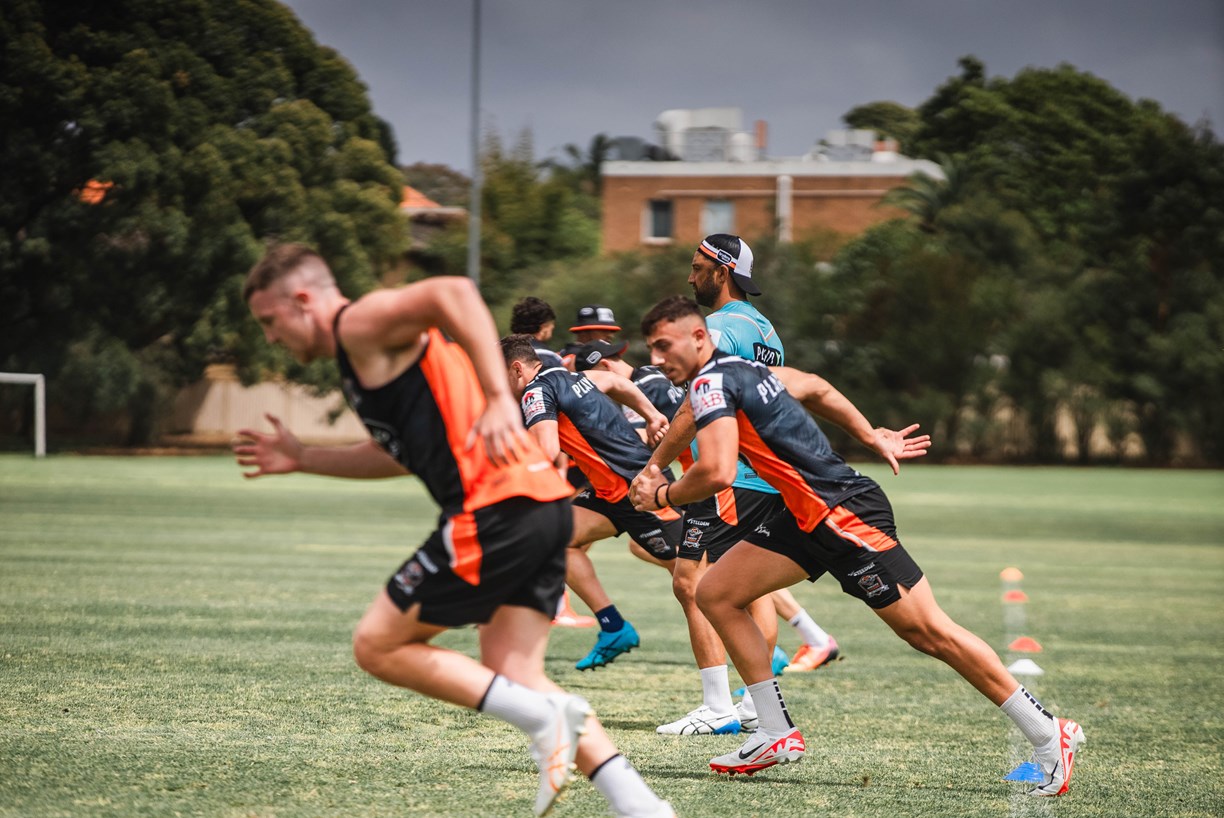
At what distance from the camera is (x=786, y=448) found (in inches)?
243

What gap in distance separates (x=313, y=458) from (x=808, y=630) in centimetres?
517

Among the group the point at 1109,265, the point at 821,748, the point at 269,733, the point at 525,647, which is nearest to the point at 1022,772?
the point at 821,748

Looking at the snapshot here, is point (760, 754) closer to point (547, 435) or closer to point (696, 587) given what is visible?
point (696, 587)

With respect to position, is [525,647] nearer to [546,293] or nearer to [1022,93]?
[546,293]

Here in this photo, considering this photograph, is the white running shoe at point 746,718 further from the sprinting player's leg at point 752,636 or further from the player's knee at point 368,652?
the player's knee at point 368,652

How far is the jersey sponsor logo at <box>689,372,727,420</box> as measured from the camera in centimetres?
579

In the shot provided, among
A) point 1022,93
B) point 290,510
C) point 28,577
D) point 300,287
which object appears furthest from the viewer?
point 1022,93

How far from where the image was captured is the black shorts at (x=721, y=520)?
7629 mm

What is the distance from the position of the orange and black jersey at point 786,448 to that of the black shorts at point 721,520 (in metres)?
1.10

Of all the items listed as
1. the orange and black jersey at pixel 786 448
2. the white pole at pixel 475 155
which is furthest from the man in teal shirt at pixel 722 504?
the white pole at pixel 475 155

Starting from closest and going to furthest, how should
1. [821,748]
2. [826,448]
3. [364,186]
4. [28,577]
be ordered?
[826,448] < [821,748] < [28,577] < [364,186]

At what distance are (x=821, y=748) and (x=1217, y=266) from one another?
47651 millimetres

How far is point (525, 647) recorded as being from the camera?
4738mm

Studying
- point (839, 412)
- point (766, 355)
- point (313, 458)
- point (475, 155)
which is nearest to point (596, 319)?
point (766, 355)
